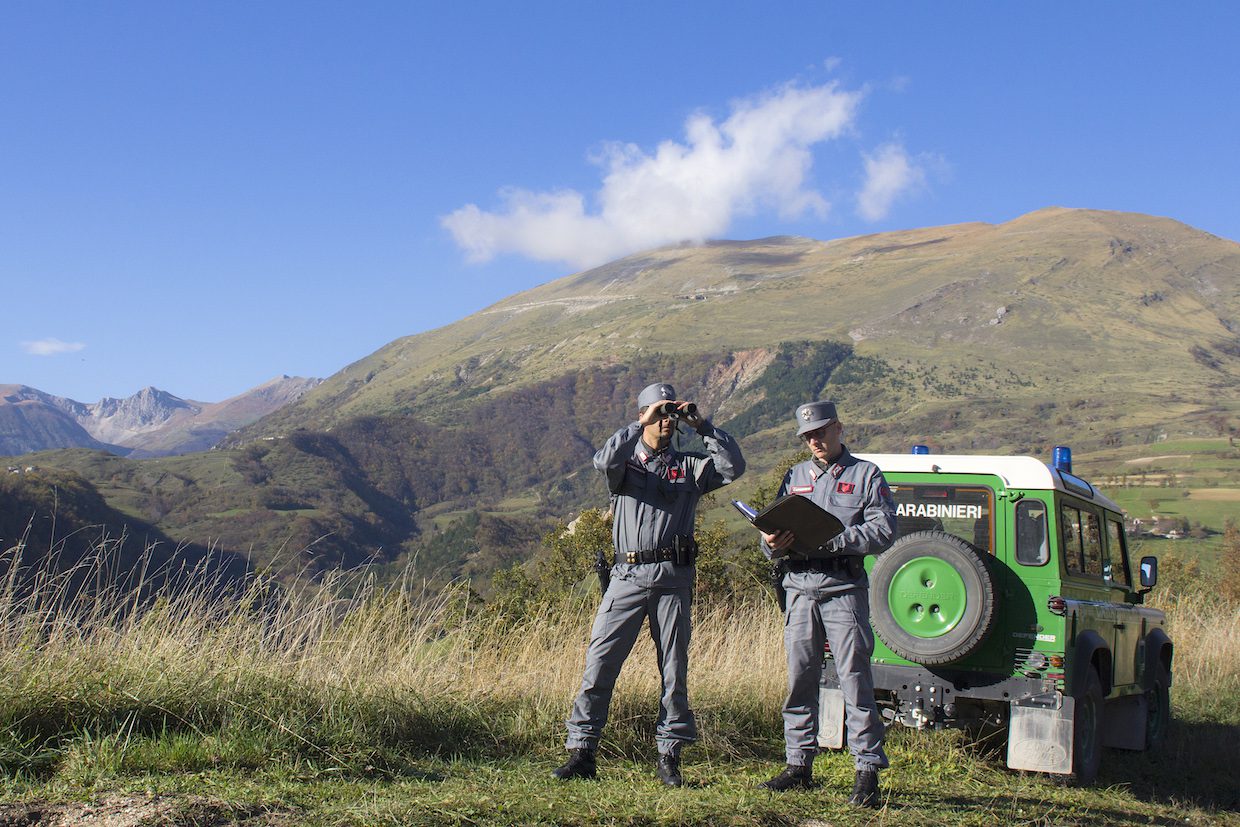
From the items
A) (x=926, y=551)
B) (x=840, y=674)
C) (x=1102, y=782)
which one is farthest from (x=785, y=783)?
(x=1102, y=782)

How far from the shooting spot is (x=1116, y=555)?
8.02 m

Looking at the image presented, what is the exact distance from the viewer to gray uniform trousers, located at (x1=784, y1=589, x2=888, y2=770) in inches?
213

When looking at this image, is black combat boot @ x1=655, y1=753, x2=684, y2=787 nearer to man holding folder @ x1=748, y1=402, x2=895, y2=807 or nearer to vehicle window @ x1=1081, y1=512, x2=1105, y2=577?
man holding folder @ x1=748, y1=402, x2=895, y2=807

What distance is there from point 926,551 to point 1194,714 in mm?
5321

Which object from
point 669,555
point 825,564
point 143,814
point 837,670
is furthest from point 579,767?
point 143,814

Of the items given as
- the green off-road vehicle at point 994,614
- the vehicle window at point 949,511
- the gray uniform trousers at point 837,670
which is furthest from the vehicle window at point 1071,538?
the gray uniform trousers at point 837,670

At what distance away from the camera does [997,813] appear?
18.1 feet

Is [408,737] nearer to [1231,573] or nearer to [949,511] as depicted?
[949,511]

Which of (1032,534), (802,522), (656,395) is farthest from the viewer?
(1032,534)

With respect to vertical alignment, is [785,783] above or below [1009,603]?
below

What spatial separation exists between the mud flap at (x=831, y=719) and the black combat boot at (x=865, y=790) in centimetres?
133

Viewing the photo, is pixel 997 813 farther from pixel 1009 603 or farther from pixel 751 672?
pixel 751 672

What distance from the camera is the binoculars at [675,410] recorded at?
560cm

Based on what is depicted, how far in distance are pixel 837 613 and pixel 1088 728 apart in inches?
93.5
